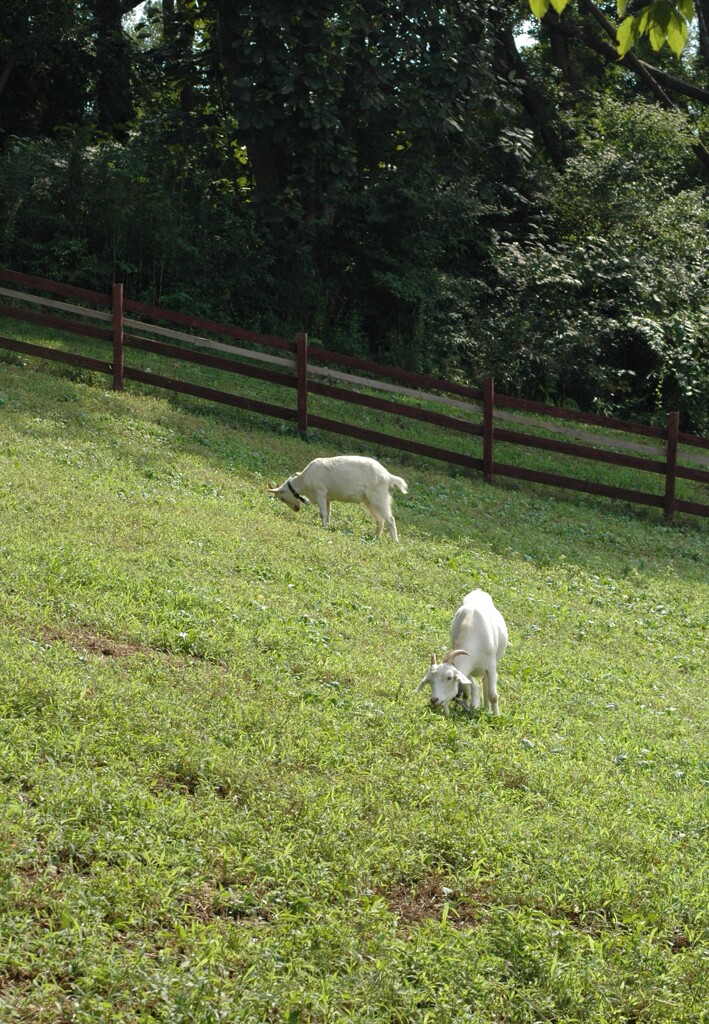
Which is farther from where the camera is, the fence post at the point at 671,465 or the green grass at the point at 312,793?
the fence post at the point at 671,465

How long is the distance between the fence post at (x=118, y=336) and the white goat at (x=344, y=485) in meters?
5.12

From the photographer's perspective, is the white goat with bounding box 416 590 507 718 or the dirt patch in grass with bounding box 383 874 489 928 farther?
the white goat with bounding box 416 590 507 718

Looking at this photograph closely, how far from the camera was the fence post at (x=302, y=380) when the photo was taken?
18.3m

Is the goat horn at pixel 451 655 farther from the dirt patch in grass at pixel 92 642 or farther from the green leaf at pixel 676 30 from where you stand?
the green leaf at pixel 676 30

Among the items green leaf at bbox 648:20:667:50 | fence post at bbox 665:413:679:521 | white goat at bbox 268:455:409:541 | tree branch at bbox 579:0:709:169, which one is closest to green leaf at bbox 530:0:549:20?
green leaf at bbox 648:20:667:50

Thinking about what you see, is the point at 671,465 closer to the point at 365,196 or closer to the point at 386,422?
the point at 386,422

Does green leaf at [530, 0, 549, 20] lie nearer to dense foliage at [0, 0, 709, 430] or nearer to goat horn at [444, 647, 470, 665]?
goat horn at [444, 647, 470, 665]

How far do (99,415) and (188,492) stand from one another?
3330 millimetres

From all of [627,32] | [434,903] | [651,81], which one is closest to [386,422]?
[651,81]

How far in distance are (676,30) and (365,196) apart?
836 inches

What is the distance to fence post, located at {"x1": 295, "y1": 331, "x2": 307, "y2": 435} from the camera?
1833 centimetres

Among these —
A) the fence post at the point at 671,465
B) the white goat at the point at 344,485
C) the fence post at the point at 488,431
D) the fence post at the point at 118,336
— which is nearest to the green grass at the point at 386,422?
the fence post at the point at 671,465

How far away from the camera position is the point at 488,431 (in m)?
18.8

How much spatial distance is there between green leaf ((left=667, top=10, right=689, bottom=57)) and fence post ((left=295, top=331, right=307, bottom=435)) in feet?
45.0
